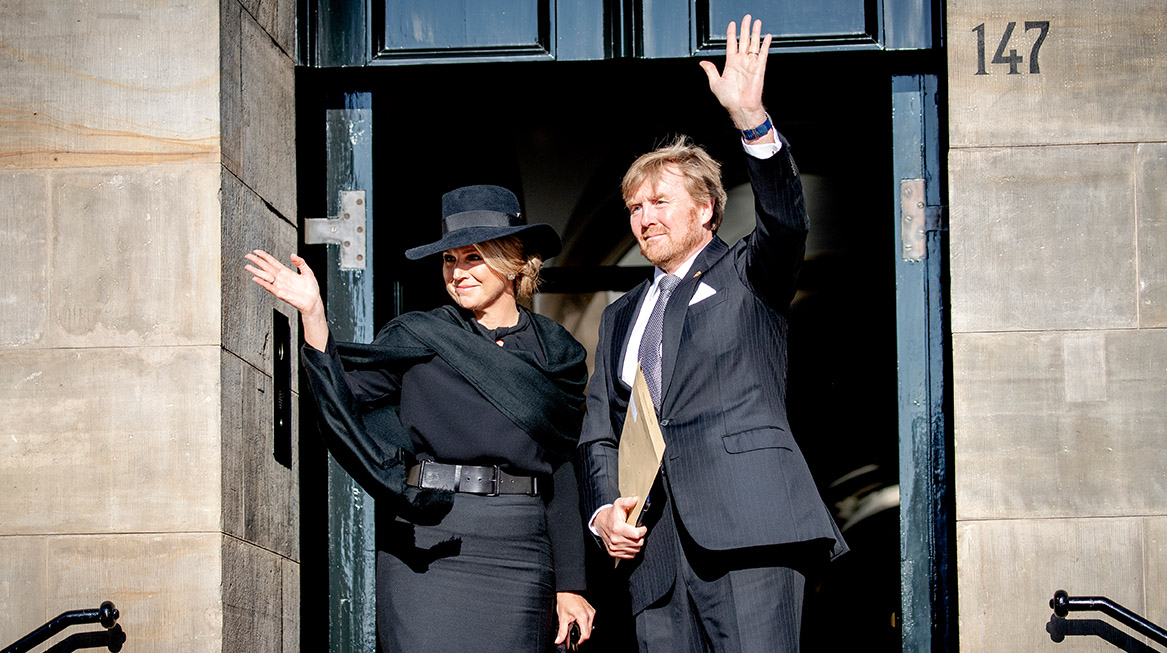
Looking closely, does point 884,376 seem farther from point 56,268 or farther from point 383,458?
point 56,268

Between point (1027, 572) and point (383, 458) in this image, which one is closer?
point (383, 458)

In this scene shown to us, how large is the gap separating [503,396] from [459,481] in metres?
0.31

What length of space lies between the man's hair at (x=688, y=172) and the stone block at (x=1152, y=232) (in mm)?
Result: 1578

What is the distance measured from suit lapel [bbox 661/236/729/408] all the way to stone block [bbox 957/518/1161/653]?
138cm

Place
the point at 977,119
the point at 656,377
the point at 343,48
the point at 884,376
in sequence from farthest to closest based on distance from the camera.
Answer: the point at 884,376 < the point at 343,48 < the point at 977,119 < the point at 656,377

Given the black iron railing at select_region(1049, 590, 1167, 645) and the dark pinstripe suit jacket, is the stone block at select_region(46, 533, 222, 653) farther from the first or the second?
the black iron railing at select_region(1049, 590, 1167, 645)

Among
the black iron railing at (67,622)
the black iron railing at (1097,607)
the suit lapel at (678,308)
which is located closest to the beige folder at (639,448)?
the suit lapel at (678,308)

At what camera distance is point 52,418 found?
16.4ft

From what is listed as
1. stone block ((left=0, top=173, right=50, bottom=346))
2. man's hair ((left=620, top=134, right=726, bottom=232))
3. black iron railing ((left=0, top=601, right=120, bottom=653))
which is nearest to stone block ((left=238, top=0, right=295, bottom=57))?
stone block ((left=0, top=173, right=50, bottom=346))

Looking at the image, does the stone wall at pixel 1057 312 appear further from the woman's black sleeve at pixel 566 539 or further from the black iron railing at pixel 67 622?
the black iron railing at pixel 67 622

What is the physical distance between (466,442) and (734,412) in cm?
96

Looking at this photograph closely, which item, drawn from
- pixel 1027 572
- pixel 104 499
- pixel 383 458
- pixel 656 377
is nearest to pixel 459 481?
pixel 383 458

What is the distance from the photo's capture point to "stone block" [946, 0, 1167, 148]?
17.2 ft

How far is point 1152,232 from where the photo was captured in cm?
516
